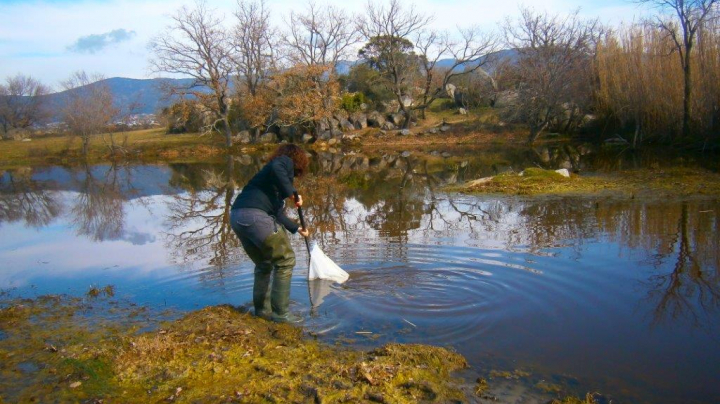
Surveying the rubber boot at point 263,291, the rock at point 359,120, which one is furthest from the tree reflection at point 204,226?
the rock at point 359,120

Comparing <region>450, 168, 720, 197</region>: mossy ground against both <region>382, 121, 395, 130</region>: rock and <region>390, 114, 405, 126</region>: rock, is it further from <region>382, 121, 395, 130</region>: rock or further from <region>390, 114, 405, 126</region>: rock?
<region>390, 114, 405, 126</region>: rock

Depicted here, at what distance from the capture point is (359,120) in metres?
45.8

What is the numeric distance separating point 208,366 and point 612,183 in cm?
1507

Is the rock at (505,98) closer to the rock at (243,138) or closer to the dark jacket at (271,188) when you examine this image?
the rock at (243,138)

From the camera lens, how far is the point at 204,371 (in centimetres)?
490

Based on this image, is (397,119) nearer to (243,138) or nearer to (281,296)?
(243,138)

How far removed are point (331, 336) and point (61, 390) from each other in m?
2.59

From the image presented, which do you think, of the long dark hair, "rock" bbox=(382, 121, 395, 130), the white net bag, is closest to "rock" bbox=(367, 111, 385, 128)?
"rock" bbox=(382, 121, 395, 130)

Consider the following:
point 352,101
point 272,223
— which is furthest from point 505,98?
point 272,223

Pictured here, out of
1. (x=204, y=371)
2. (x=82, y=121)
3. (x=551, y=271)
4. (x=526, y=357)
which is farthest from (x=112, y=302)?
(x=82, y=121)

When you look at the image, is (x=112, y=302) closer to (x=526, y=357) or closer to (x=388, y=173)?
(x=526, y=357)

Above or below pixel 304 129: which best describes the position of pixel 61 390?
below

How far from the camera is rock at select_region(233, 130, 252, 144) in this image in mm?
45719

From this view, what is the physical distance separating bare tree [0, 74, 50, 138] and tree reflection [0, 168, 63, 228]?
3471 centimetres
